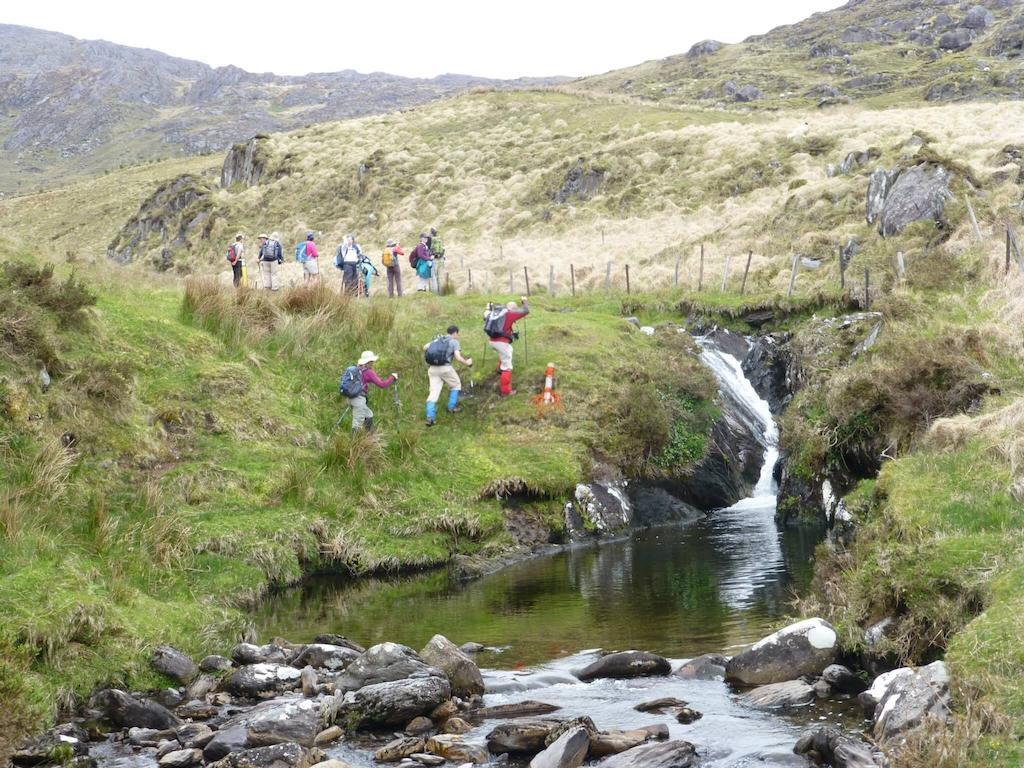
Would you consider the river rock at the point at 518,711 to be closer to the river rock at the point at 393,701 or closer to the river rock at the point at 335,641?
the river rock at the point at 393,701

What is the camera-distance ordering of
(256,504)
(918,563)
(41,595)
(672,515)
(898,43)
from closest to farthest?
(918,563), (41,595), (256,504), (672,515), (898,43)

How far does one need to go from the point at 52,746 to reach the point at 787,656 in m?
7.92

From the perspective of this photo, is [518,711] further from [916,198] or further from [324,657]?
[916,198]

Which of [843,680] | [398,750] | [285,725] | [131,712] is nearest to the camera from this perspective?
[398,750]

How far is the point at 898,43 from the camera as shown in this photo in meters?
125

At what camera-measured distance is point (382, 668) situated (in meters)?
11.6

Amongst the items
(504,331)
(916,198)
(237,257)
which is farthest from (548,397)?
(916,198)

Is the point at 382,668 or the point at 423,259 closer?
the point at 382,668

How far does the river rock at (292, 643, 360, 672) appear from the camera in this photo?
505 inches

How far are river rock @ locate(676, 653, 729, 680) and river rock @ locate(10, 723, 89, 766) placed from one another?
263 inches

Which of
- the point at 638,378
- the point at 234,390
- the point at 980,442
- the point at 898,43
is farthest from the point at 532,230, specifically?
the point at 898,43

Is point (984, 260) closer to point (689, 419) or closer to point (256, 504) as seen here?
point (689, 419)

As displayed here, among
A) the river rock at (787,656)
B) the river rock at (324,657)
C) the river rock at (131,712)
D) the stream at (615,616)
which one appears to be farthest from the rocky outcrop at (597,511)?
the river rock at (131,712)

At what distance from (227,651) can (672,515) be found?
13.5m
